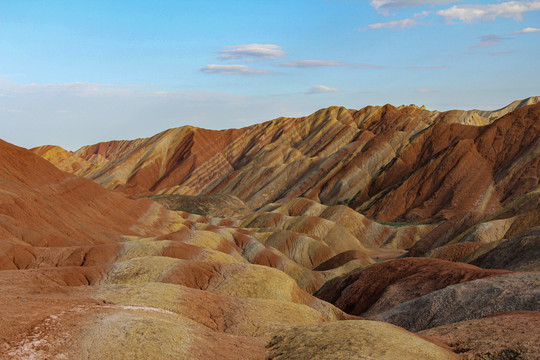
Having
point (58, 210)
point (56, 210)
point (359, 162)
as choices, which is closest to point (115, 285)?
point (56, 210)

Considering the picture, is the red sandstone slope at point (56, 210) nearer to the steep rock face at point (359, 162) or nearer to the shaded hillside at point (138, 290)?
the shaded hillside at point (138, 290)

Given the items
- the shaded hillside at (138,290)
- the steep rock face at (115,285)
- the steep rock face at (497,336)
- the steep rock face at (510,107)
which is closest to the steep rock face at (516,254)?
the steep rock face at (115,285)

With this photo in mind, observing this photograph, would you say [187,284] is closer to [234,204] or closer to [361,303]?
[361,303]

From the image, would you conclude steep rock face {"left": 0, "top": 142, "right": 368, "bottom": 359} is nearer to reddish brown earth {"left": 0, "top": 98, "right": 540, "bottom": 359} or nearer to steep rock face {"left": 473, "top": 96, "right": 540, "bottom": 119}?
reddish brown earth {"left": 0, "top": 98, "right": 540, "bottom": 359}

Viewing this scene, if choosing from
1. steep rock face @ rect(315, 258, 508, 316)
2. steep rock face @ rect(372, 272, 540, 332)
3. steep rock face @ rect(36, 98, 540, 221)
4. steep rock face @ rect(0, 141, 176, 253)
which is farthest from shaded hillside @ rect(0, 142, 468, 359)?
steep rock face @ rect(36, 98, 540, 221)

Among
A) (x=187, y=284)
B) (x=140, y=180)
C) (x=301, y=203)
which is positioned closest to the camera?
(x=187, y=284)

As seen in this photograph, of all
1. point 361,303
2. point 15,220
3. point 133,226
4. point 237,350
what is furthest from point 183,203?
point 237,350
